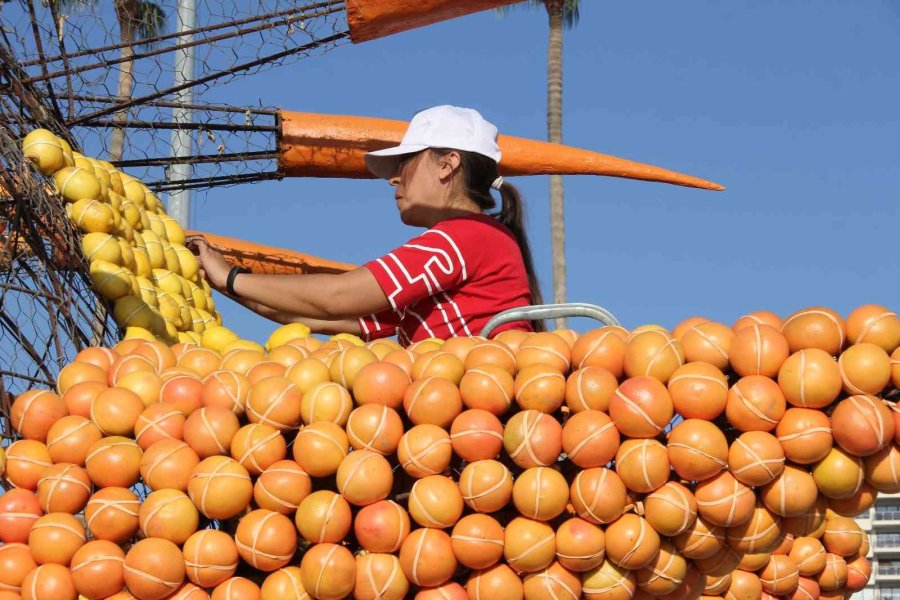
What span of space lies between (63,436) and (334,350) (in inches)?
23.8

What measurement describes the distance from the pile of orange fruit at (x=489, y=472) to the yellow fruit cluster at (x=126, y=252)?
1085 millimetres

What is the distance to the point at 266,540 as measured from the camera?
214 cm

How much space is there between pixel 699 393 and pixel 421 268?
120 cm

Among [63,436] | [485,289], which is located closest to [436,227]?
[485,289]

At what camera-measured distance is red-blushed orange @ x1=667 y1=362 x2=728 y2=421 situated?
2.12 m

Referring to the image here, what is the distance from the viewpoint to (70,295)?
3287 mm

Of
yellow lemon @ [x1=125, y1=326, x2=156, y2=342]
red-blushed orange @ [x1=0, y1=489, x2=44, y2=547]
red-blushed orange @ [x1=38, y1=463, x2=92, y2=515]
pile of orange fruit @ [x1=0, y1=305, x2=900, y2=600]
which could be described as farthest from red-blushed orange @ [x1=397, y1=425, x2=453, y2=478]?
yellow lemon @ [x1=125, y1=326, x2=156, y2=342]

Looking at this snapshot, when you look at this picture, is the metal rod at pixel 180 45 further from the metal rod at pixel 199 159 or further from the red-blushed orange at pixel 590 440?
the red-blushed orange at pixel 590 440

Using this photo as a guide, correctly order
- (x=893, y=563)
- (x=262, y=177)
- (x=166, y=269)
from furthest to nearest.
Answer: (x=893, y=563) → (x=262, y=177) → (x=166, y=269)

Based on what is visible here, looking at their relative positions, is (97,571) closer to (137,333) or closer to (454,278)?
(137,333)

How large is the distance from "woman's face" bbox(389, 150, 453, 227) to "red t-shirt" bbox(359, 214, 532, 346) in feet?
0.64

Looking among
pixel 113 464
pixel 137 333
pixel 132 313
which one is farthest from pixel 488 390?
pixel 132 313

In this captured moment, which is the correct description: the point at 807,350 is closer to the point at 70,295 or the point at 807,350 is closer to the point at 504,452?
the point at 504,452

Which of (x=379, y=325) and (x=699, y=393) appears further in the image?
(x=379, y=325)
